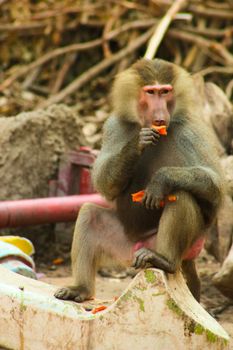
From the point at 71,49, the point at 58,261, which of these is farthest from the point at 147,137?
the point at 71,49

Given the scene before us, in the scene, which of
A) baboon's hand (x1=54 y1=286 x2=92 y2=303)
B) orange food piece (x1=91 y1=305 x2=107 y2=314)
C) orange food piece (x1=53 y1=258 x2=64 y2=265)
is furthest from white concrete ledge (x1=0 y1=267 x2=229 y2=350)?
orange food piece (x1=53 y1=258 x2=64 y2=265)

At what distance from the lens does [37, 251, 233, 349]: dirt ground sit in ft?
16.6

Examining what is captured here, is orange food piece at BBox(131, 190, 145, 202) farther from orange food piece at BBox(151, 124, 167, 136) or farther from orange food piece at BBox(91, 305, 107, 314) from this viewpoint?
orange food piece at BBox(91, 305, 107, 314)

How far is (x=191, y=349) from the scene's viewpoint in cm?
363

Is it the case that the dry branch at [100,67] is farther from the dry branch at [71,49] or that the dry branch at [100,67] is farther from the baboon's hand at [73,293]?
the baboon's hand at [73,293]

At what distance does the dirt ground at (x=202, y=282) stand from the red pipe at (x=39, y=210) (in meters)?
0.39

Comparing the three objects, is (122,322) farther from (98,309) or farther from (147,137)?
(147,137)

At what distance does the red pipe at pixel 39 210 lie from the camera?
17.4 ft

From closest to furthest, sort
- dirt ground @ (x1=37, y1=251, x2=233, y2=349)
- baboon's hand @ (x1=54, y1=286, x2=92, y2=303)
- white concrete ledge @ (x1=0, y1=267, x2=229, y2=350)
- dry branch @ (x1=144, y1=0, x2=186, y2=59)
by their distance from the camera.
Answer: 1. white concrete ledge @ (x1=0, y1=267, x2=229, y2=350)
2. baboon's hand @ (x1=54, y1=286, x2=92, y2=303)
3. dirt ground @ (x1=37, y1=251, x2=233, y2=349)
4. dry branch @ (x1=144, y1=0, x2=186, y2=59)

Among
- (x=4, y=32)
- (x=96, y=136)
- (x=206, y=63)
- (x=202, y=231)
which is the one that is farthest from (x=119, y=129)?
(x=4, y=32)

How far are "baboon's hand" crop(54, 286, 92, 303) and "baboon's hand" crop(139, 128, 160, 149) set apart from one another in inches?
31.3

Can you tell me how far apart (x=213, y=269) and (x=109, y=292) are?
0.87m

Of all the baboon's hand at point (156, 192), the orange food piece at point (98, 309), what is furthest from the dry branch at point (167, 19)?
the orange food piece at point (98, 309)

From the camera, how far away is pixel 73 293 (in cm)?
421
